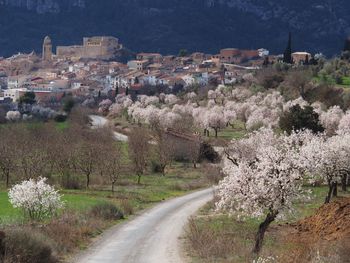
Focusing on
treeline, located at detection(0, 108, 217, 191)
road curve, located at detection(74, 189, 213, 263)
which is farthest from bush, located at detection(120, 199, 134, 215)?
treeline, located at detection(0, 108, 217, 191)

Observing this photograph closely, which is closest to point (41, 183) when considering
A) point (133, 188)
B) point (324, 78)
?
point (133, 188)

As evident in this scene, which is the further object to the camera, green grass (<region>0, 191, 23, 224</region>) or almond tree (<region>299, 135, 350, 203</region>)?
almond tree (<region>299, 135, 350, 203</region>)

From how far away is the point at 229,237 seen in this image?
25.8 m

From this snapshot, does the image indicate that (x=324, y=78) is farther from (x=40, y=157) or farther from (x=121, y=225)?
(x=121, y=225)

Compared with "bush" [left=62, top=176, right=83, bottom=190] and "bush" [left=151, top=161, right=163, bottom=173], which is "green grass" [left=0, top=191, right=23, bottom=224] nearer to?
"bush" [left=62, top=176, right=83, bottom=190]

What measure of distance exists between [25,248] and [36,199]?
9.46 meters

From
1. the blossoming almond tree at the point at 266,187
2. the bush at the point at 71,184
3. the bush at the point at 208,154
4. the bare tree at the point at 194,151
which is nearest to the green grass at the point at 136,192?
the bush at the point at 71,184

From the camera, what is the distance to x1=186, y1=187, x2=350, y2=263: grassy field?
21.8 meters

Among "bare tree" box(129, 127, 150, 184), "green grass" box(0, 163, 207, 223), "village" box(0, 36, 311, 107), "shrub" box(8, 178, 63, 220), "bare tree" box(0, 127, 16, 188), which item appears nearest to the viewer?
"shrub" box(8, 178, 63, 220)

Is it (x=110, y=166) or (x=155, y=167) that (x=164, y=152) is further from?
(x=110, y=166)

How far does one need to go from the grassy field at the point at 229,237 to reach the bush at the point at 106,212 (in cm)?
429

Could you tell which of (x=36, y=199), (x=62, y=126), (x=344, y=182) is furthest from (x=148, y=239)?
(x=62, y=126)

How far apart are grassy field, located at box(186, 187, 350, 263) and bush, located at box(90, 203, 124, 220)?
4291mm

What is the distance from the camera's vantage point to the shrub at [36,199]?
28.5 m
